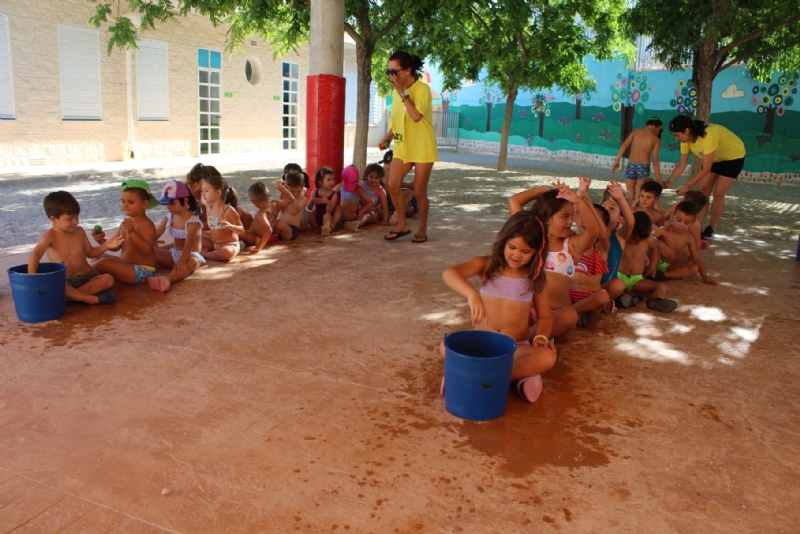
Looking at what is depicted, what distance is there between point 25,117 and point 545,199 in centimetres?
1367

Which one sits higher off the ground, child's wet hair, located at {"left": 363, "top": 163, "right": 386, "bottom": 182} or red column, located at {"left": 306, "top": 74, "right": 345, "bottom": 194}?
red column, located at {"left": 306, "top": 74, "right": 345, "bottom": 194}

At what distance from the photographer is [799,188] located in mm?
16609

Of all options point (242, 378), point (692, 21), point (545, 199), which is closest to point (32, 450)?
point (242, 378)

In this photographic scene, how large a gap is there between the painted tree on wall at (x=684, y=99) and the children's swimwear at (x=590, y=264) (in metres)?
16.6

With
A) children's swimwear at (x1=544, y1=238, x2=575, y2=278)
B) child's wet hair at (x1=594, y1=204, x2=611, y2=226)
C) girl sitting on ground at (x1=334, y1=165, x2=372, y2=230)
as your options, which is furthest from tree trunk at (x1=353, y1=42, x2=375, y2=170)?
children's swimwear at (x1=544, y1=238, x2=575, y2=278)

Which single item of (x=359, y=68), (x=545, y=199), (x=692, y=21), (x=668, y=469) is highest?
(x=692, y=21)

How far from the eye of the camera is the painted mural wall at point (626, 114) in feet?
57.9

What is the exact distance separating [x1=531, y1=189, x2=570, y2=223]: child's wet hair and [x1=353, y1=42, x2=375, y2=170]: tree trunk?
26.5 ft

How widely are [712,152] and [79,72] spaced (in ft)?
45.0

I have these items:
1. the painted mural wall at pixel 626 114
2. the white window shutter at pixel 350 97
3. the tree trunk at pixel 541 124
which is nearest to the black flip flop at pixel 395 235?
the painted mural wall at pixel 626 114

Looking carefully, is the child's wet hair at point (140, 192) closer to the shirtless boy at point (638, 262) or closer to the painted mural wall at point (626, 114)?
the shirtless boy at point (638, 262)

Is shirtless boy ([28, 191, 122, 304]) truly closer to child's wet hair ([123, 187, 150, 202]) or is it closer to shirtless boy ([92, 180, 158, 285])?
shirtless boy ([92, 180, 158, 285])

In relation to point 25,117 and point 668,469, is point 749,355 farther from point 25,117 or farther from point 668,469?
point 25,117

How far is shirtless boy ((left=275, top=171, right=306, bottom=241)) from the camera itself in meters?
7.22
